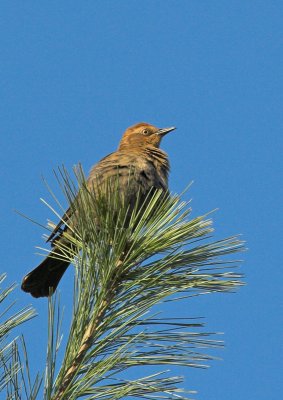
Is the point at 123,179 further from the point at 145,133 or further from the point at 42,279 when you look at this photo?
the point at 145,133

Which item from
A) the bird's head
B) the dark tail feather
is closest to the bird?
the dark tail feather

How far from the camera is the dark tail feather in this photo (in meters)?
4.51

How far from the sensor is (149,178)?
5.13 metres

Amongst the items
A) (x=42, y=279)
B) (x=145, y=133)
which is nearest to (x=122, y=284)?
(x=42, y=279)

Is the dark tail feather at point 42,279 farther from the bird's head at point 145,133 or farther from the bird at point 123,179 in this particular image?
the bird's head at point 145,133

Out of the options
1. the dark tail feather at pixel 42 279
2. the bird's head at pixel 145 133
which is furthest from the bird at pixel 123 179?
the bird's head at pixel 145 133

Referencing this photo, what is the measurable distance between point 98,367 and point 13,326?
423 mm

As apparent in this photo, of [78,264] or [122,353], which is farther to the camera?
[78,264]

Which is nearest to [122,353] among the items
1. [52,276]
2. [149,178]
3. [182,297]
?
[182,297]

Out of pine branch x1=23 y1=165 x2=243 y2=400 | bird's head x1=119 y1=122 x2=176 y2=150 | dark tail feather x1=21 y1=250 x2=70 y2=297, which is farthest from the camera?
bird's head x1=119 y1=122 x2=176 y2=150

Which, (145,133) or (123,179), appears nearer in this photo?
(123,179)

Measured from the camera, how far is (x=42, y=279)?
15.0ft

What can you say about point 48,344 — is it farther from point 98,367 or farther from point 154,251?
point 154,251

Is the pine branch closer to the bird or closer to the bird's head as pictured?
the bird
